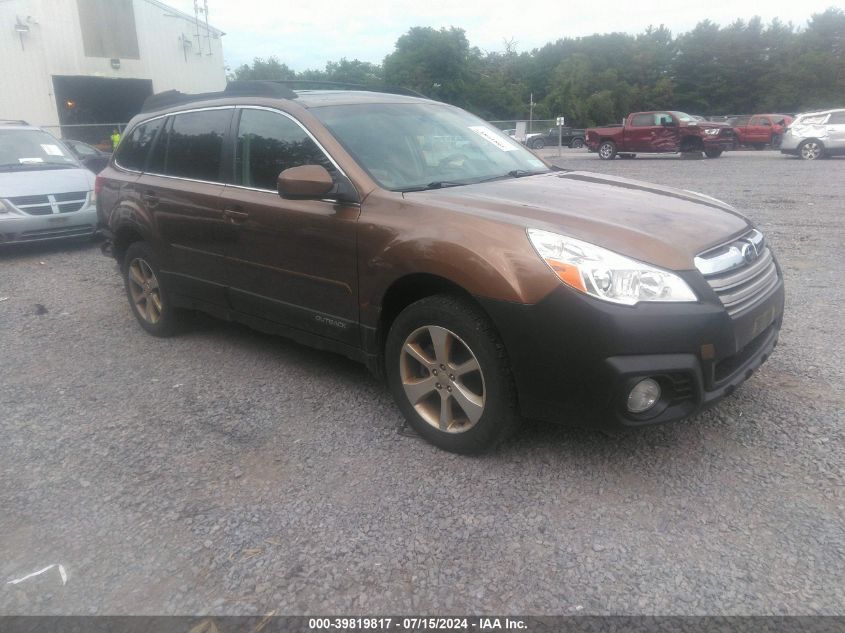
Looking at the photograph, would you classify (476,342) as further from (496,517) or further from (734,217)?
(734,217)

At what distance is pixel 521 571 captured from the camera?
8.19 feet

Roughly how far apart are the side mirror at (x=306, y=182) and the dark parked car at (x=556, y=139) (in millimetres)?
37089

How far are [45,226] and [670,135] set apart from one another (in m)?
22.1

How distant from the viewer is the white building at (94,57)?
2519cm

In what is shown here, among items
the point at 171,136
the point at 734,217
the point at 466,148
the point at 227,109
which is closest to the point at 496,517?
the point at 734,217

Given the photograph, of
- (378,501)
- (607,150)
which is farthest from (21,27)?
(378,501)

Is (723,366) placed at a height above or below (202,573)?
above

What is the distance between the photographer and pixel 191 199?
178 inches

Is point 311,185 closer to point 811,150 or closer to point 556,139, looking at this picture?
point 811,150

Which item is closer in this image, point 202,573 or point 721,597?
point 721,597

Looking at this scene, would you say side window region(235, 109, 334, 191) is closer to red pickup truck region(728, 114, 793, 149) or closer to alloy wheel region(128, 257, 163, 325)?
alloy wheel region(128, 257, 163, 325)

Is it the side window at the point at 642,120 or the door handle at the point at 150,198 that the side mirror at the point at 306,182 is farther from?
the side window at the point at 642,120

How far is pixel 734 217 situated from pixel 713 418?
106 centimetres

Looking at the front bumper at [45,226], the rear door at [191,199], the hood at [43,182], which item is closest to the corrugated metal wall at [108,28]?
the hood at [43,182]
